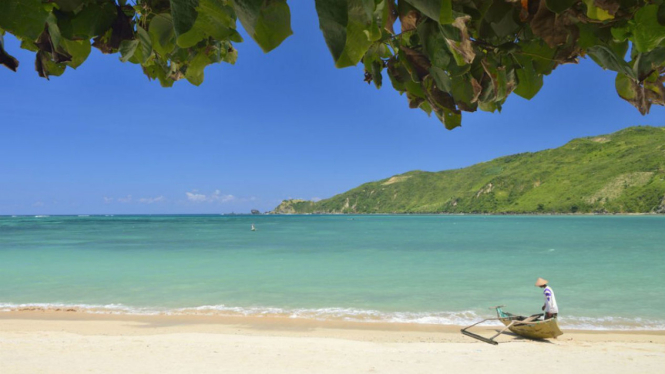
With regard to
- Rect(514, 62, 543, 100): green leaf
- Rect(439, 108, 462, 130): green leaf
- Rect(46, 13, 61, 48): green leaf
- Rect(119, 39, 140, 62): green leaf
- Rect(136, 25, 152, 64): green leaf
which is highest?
Rect(136, 25, 152, 64): green leaf

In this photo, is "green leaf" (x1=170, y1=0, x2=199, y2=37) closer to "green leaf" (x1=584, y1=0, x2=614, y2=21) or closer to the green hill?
"green leaf" (x1=584, y1=0, x2=614, y2=21)

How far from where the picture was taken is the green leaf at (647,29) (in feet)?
2.80

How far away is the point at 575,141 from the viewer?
603 feet

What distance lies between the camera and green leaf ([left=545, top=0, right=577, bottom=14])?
0.83 meters

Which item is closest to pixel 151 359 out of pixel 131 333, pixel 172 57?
pixel 131 333

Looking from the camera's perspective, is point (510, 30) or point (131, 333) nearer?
point (510, 30)

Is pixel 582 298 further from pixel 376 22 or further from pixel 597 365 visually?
pixel 376 22

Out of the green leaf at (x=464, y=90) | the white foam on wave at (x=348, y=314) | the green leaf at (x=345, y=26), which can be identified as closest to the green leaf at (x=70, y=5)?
the green leaf at (x=345, y=26)

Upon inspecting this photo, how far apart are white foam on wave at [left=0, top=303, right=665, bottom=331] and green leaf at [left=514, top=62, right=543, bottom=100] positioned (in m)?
12.4

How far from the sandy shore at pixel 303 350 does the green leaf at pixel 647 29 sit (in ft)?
25.0

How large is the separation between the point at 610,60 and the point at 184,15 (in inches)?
41.3

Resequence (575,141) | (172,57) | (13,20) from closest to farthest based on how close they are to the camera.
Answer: (13,20) → (172,57) → (575,141)

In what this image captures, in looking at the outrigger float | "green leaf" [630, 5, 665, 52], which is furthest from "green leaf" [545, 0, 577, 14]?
the outrigger float

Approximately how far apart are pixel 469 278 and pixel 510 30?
22.0m
